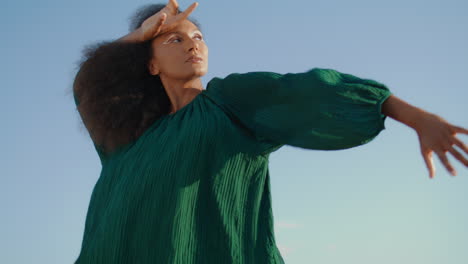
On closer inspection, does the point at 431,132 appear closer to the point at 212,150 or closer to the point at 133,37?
the point at 212,150

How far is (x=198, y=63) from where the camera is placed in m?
3.67

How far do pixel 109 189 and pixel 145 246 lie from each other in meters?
0.51

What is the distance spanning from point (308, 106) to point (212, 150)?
483 mm

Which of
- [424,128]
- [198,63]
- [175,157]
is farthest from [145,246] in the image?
[424,128]

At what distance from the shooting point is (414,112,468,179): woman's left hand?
2520 mm

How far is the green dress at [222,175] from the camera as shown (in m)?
3.07

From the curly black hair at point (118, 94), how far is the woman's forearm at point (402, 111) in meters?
1.39

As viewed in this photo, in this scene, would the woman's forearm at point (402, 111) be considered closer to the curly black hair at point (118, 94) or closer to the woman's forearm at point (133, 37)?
the curly black hair at point (118, 94)

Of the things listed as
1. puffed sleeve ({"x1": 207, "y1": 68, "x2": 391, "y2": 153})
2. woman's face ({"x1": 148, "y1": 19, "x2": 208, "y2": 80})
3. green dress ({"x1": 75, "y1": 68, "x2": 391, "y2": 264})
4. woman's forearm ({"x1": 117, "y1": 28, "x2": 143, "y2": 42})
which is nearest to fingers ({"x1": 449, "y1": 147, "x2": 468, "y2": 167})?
puffed sleeve ({"x1": 207, "y1": 68, "x2": 391, "y2": 153})

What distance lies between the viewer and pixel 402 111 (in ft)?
9.12

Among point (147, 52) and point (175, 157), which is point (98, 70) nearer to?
point (147, 52)

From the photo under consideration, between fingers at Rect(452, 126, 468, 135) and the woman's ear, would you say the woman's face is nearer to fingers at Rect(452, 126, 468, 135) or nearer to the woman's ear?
the woman's ear

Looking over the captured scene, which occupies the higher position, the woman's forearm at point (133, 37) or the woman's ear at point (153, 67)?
the woman's forearm at point (133, 37)

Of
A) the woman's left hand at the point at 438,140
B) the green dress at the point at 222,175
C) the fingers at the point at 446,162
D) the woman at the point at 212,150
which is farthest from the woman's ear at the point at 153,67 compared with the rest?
the fingers at the point at 446,162
